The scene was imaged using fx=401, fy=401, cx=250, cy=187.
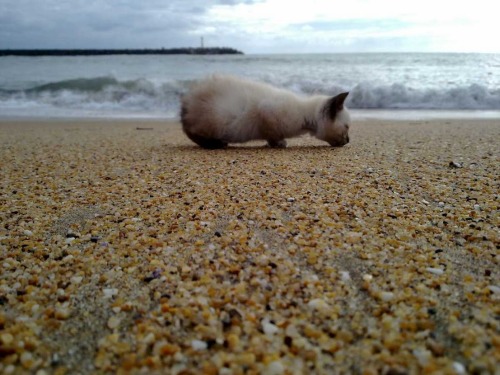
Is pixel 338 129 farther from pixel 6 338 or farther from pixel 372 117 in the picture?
pixel 372 117

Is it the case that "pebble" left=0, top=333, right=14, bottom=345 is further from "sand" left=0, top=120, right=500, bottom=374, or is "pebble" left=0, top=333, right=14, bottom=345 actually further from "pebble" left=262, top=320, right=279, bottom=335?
"pebble" left=262, top=320, right=279, bottom=335

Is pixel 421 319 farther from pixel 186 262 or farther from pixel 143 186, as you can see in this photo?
pixel 143 186

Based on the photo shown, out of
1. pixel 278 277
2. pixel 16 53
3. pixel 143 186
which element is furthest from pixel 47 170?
pixel 16 53

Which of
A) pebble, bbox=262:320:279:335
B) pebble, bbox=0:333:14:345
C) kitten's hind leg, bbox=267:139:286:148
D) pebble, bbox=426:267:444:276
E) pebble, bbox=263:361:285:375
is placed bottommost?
pebble, bbox=263:361:285:375

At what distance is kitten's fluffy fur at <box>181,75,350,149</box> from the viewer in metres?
4.18

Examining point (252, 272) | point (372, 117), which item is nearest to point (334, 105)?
point (252, 272)

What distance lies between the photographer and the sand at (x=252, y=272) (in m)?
1.16

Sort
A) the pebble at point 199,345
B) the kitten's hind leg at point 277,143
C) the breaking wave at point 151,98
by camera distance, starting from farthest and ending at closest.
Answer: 1. the breaking wave at point 151,98
2. the kitten's hind leg at point 277,143
3. the pebble at point 199,345

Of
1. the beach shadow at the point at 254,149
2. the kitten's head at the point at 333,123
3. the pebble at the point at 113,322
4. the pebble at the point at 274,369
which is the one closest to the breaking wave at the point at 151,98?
the beach shadow at the point at 254,149

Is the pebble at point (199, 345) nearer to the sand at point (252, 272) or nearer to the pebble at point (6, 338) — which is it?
the sand at point (252, 272)

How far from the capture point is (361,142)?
16.0ft

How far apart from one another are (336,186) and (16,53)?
61.6 m

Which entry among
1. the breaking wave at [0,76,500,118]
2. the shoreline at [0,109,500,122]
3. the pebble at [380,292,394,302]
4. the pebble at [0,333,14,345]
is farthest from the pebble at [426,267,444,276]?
the breaking wave at [0,76,500,118]

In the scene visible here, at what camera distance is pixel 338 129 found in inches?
174
